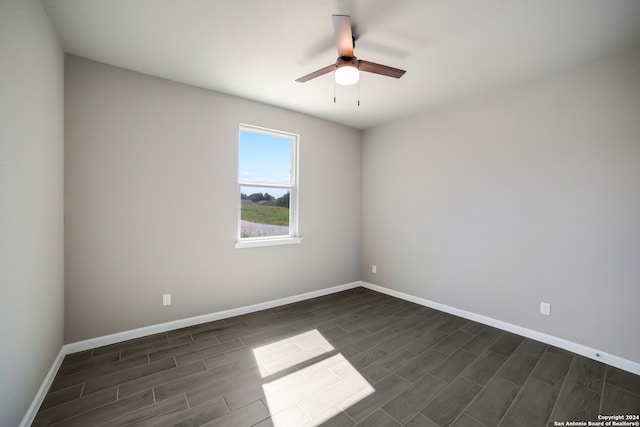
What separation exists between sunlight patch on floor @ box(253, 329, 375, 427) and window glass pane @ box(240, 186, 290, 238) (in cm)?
146

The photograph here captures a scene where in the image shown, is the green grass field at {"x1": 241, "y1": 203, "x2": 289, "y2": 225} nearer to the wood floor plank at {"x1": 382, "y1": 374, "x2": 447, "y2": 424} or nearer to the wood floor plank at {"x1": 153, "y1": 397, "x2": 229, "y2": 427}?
the wood floor plank at {"x1": 153, "y1": 397, "x2": 229, "y2": 427}

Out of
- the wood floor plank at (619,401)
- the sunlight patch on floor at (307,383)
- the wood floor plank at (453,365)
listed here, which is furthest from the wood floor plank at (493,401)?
the sunlight patch on floor at (307,383)

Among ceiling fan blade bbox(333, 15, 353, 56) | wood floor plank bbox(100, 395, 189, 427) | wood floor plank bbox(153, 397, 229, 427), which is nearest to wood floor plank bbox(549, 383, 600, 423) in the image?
wood floor plank bbox(153, 397, 229, 427)

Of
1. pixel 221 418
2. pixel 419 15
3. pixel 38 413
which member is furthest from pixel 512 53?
pixel 38 413

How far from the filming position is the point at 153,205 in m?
2.80

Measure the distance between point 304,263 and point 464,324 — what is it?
2141 millimetres

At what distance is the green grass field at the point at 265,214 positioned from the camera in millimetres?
3504

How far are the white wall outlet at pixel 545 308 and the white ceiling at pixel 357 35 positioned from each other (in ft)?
7.42

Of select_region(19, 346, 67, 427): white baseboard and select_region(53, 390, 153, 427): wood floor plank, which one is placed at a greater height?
select_region(19, 346, 67, 427): white baseboard

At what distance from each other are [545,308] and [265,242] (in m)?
3.12

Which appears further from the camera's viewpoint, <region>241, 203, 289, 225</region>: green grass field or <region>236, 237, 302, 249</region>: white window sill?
<region>241, 203, 289, 225</region>: green grass field

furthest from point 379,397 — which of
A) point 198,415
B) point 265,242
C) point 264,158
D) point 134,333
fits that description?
point 264,158

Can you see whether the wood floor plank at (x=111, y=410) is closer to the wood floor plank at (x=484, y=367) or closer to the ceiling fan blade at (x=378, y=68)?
the wood floor plank at (x=484, y=367)

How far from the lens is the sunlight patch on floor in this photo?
1.77 metres
